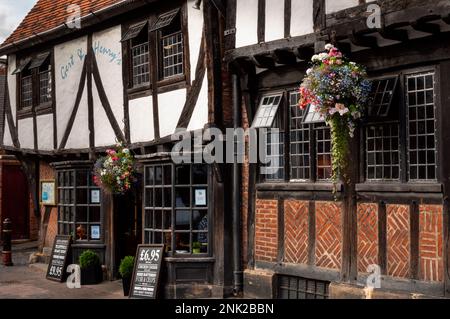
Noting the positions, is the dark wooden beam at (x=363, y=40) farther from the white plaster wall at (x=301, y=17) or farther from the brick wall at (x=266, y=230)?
the brick wall at (x=266, y=230)

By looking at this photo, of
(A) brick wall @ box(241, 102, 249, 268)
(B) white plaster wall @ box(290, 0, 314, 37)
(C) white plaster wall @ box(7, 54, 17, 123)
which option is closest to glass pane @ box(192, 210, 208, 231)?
(A) brick wall @ box(241, 102, 249, 268)

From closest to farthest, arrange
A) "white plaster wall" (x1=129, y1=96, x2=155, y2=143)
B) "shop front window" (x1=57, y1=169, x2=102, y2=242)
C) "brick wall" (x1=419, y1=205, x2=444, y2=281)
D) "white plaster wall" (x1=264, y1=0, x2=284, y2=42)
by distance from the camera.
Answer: "brick wall" (x1=419, y1=205, x2=444, y2=281) < "white plaster wall" (x1=264, y1=0, x2=284, y2=42) < "white plaster wall" (x1=129, y1=96, x2=155, y2=143) < "shop front window" (x1=57, y1=169, x2=102, y2=242)

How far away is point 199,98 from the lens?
1041cm

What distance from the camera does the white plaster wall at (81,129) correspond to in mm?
13320

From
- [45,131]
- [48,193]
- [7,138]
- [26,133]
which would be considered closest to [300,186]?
[45,131]

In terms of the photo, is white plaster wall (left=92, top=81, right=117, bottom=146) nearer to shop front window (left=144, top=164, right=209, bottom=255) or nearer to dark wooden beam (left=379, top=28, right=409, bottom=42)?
shop front window (left=144, top=164, right=209, bottom=255)

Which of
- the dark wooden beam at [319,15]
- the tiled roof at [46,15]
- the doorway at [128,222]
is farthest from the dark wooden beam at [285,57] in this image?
the doorway at [128,222]

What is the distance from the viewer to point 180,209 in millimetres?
10828

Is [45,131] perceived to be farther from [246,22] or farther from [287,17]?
[287,17]

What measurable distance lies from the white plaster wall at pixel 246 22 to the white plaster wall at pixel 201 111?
1.00 meters

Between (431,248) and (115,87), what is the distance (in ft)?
24.5

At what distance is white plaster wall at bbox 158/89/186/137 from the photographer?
10.8 meters

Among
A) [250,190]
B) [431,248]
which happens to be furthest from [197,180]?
[431,248]

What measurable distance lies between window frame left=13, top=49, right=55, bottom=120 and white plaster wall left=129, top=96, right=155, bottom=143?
128 inches
